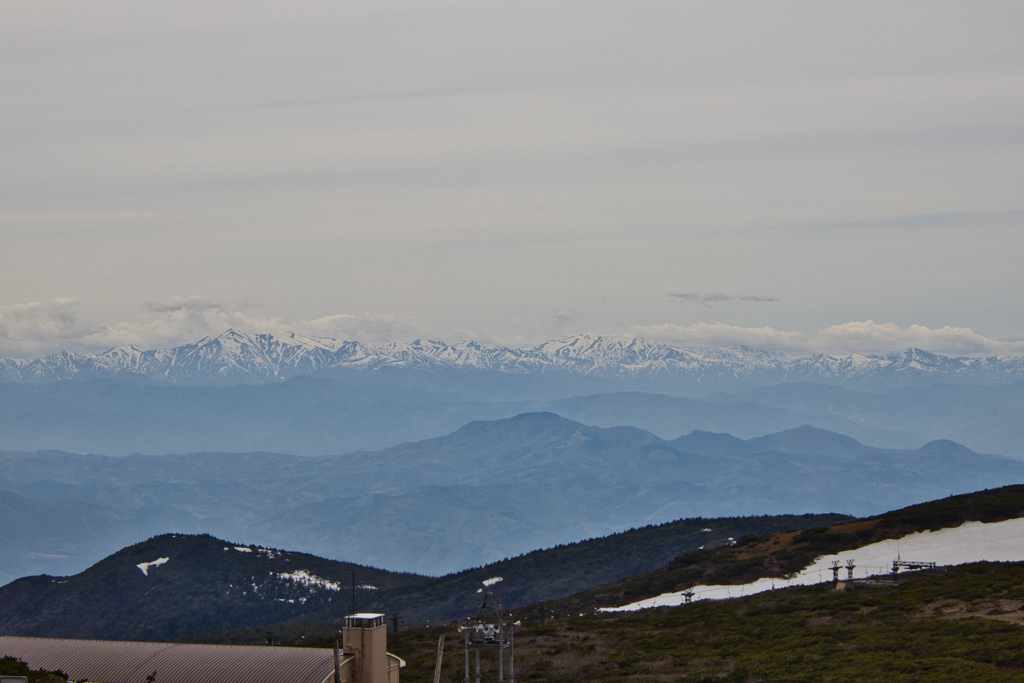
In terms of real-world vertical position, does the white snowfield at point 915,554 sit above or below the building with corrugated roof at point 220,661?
above


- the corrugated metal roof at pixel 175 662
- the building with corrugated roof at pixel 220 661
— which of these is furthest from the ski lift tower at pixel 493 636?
the corrugated metal roof at pixel 175 662

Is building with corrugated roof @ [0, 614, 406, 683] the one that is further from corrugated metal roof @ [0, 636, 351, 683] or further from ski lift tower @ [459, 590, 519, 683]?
ski lift tower @ [459, 590, 519, 683]

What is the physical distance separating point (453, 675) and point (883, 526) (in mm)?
65390

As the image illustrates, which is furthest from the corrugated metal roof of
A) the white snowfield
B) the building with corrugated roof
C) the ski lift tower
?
the white snowfield

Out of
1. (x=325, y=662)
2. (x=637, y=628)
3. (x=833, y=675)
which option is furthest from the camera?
(x=637, y=628)

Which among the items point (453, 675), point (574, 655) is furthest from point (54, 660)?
point (574, 655)

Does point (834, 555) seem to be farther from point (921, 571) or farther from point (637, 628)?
point (637, 628)

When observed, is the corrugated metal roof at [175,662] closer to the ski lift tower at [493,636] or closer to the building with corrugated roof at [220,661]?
the building with corrugated roof at [220,661]

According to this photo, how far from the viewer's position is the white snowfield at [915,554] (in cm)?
10769

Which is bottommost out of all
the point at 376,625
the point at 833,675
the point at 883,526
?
the point at 833,675

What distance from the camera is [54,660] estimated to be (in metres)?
49.2

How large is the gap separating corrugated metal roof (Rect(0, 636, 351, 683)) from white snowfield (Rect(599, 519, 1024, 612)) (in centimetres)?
7310

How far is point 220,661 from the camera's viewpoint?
1861 inches

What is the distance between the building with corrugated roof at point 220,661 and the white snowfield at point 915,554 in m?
71.9
